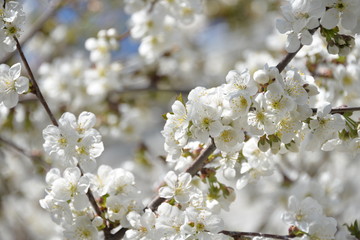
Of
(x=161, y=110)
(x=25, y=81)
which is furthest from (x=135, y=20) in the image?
(x=161, y=110)

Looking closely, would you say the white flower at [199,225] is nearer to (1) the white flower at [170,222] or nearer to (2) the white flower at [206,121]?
(1) the white flower at [170,222]

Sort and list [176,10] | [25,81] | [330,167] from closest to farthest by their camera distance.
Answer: [25,81] → [176,10] → [330,167]

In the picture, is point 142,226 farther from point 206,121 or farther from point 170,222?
point 206,121

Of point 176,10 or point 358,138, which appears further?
point 176,10

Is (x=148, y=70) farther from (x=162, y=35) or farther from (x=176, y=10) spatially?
(x=176, y=10)

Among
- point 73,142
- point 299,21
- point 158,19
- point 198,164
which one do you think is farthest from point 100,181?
point 158,19

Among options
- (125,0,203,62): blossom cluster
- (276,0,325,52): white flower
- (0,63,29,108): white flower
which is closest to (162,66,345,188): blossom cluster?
(276,0,325,52): white flower
